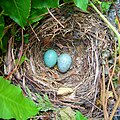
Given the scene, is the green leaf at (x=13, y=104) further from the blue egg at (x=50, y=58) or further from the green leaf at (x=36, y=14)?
the blue egg at (x=50, y=58)

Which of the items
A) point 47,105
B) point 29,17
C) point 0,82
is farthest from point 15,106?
point 29,17

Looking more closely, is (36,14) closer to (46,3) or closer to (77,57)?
(46,3)

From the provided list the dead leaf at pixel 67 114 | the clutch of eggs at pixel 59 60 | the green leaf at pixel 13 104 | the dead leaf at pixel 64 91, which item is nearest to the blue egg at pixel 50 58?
the clutch of eggs at pixel 59 60

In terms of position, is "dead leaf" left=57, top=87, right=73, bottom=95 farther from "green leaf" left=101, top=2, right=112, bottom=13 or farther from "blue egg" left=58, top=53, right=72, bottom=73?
"green leaf" left=101, top=2, right=112, bottom=13

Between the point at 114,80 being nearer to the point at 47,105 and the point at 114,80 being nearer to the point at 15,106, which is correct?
the point at 47,105

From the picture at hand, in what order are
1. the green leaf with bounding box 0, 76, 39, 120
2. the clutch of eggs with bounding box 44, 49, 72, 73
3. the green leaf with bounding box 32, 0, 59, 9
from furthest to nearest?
the clutch of eggs with bounding box 44, 49, 72, 73
the green leaf with bounding box 32, 0, 59, 9
the green leaf with bounding box 0, 76, 39, 120

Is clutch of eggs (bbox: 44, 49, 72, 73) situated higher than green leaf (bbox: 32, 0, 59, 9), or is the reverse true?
green leaf (bbox: 32, 0, 59, 9)

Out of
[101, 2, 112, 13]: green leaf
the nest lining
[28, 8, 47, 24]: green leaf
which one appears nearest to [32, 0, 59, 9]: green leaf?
[28, 8, 47, 24]: green leaf
